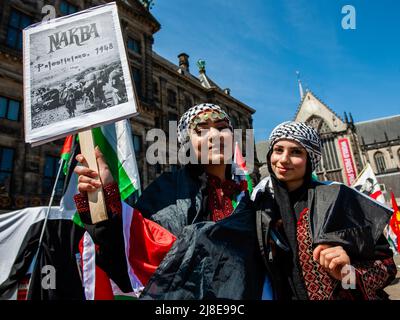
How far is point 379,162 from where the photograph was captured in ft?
186

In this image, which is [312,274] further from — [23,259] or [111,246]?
[23,259]

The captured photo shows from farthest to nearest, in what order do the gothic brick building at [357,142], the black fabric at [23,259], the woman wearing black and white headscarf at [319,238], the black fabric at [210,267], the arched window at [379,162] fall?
the arched window at [379,162] < the gothic brick building at [357,142] < the black fabric at [23,259] < the woman wearing black and white headscarf at [319,238] < the black fabric at [210,267]

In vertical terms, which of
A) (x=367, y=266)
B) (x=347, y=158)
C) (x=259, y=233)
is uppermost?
(x=347, y=158)

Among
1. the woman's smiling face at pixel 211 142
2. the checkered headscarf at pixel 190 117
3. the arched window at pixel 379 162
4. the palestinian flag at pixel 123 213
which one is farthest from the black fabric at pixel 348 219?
the arched window at pixel 379 162

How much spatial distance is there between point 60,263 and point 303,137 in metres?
4.53

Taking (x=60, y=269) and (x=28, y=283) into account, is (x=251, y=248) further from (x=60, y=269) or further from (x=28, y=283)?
(x=28, y=283)

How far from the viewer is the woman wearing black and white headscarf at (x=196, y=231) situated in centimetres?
141

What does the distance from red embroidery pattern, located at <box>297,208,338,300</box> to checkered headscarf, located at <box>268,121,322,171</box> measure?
0.55 metres

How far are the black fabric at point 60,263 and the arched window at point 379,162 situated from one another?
66.1 metres

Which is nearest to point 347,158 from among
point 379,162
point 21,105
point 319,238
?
point 379,162

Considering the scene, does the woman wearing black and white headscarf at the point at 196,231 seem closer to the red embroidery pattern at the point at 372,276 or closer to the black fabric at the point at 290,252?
the black fabric at the point at 290,252
